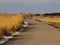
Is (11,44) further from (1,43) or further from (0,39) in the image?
(0,39)

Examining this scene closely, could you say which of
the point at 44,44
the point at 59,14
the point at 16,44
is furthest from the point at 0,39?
the point at 59,14

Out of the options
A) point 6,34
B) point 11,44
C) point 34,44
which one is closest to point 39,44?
point 34,44

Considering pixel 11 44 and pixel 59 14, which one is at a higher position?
pixel 11 44

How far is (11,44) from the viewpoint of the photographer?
703 inches

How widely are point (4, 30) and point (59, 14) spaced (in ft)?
513

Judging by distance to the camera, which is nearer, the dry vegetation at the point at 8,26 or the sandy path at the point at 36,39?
the sandy path at the point at 36,39

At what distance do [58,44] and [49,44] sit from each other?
0.56 metres

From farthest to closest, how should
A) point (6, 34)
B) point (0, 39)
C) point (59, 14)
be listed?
point (59, 14)
point (6, 34)
point (0, 39)

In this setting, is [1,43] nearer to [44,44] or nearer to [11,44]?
[11,44]

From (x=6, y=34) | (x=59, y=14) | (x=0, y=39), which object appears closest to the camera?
(x=0, y=39)

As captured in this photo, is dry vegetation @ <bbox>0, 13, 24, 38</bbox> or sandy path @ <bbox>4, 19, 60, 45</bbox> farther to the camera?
dry vegetation @ <bbox>0, 13, 24, 38</bbox>

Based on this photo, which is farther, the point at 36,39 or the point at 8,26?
the point at 8,26

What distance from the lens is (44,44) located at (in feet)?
58.3

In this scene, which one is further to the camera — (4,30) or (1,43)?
(4,30)
